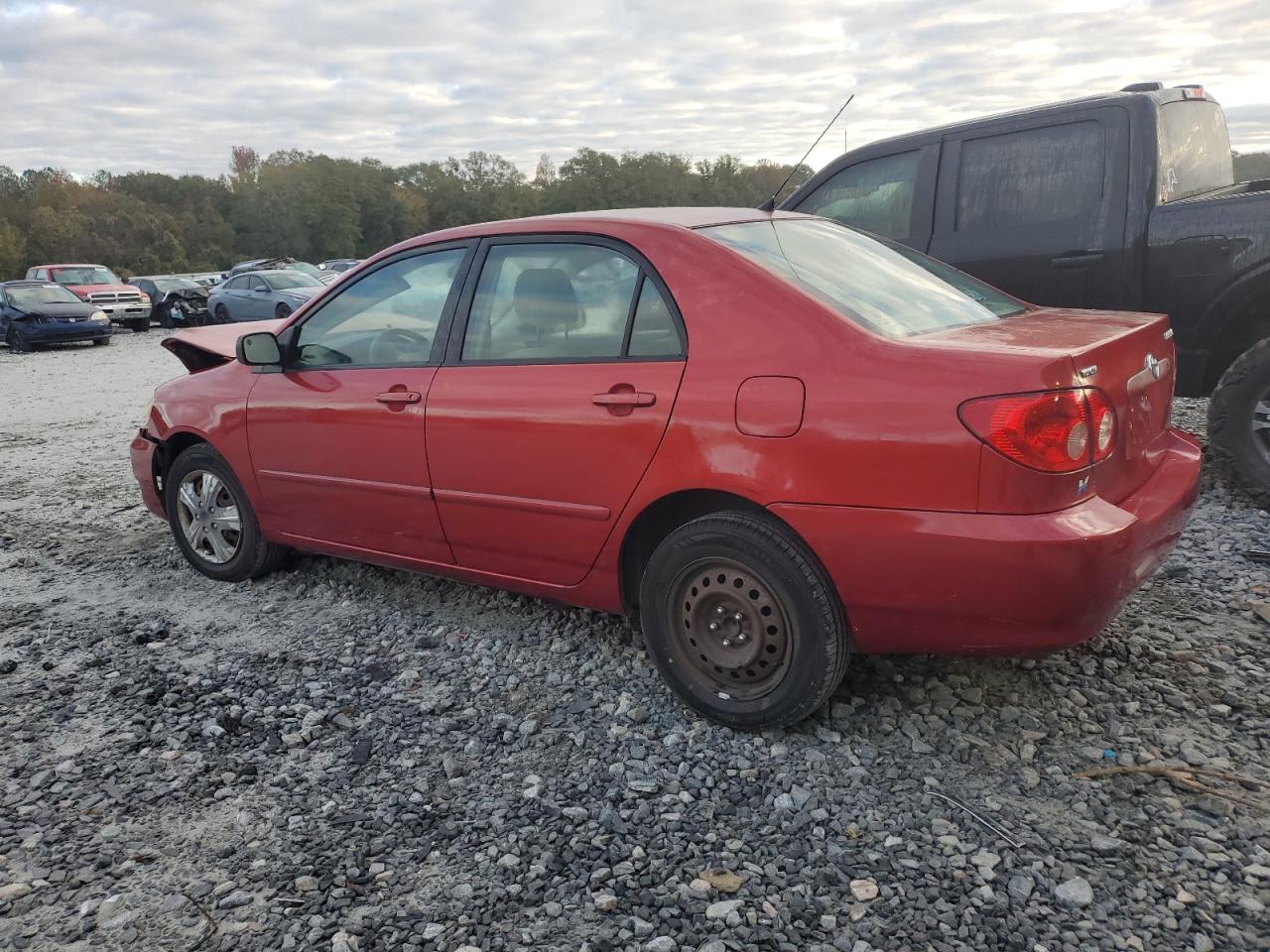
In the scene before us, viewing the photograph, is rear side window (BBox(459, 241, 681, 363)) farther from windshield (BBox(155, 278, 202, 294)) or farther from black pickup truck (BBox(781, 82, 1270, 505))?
windshield (BBox(155, 278, 202, 294))

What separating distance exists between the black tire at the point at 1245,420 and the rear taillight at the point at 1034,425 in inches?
114

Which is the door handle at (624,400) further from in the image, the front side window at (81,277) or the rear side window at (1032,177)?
the front side window at (81,277)

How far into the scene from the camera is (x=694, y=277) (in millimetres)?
3115

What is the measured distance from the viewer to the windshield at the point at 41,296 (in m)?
20.3

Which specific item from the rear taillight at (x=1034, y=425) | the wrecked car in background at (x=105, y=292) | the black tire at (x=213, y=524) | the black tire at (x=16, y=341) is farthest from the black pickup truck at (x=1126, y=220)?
the wrecked car in background at (x=105, y=292)

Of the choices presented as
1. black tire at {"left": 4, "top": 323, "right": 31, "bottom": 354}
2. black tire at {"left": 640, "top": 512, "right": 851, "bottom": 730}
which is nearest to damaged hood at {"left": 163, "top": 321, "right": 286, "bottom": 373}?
black tire at {"left": 640, "top": 512, "right": 851, "bottom": 730}

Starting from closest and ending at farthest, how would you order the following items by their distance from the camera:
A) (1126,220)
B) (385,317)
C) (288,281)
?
1. (385,317)
2. (1126,220)
3. (288,281)

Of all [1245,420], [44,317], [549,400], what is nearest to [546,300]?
[549,400]

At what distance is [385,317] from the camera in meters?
4.04

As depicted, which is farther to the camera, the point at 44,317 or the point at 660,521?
the point at 44,317

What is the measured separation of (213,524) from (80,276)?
25.5 m

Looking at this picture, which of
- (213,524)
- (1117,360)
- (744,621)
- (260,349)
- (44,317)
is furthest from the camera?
(44,317)

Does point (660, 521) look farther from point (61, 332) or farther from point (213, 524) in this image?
point (61, 332)

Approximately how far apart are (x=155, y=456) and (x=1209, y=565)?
5.04 m
